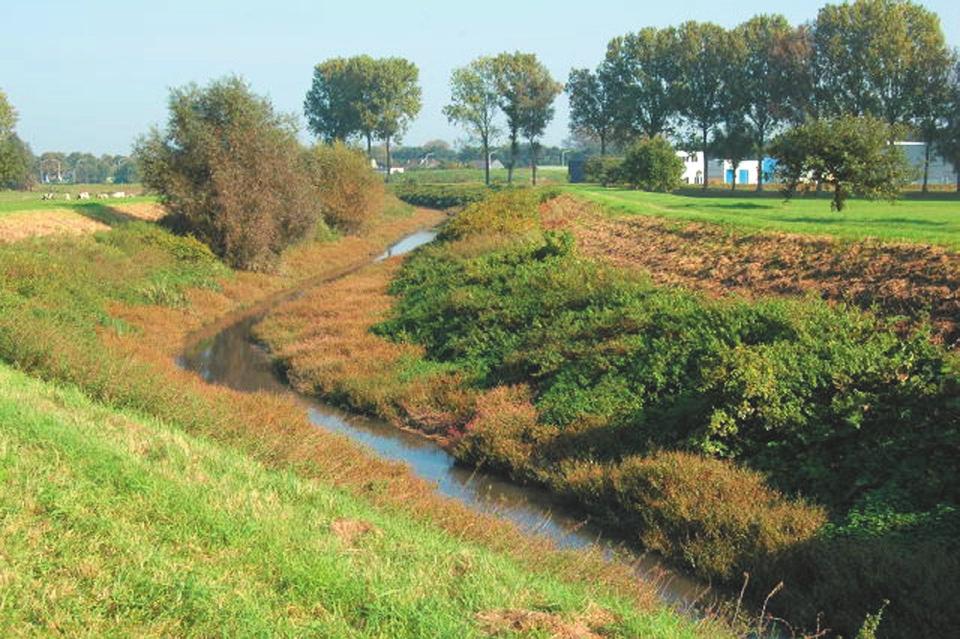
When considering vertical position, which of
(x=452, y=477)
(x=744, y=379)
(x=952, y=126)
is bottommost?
(x=452, y=477)

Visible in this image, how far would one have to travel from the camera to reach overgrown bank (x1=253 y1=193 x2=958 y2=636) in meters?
9.40

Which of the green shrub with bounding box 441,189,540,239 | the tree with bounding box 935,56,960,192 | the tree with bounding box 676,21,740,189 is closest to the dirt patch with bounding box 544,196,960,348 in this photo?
the green shrub with bounding box 441,189,540,239

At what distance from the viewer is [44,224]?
115ft

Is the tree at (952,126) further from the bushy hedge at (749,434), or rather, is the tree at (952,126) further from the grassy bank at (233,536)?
the grassy bank at (233,536)

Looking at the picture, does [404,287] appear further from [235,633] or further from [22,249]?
[235,633]

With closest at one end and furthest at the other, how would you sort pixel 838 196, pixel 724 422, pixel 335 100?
pixel 724 422
pixel 838 196
pixel 335 100

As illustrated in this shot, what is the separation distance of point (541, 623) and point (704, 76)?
264ft

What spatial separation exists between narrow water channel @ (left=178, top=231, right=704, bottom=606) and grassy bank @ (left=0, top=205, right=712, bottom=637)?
965mm

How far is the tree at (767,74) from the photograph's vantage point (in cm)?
6956

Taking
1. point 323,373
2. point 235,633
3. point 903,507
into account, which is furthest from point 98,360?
point 903,507

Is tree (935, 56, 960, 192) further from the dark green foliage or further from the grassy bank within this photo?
the grassy bank

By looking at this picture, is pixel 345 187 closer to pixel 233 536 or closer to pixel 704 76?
pixel 704 76

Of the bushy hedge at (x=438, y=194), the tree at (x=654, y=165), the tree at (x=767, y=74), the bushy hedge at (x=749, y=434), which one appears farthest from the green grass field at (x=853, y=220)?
the bushy hedge at (x=438, y=194)

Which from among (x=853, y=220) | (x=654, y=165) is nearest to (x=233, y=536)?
(x=853, y=220)
